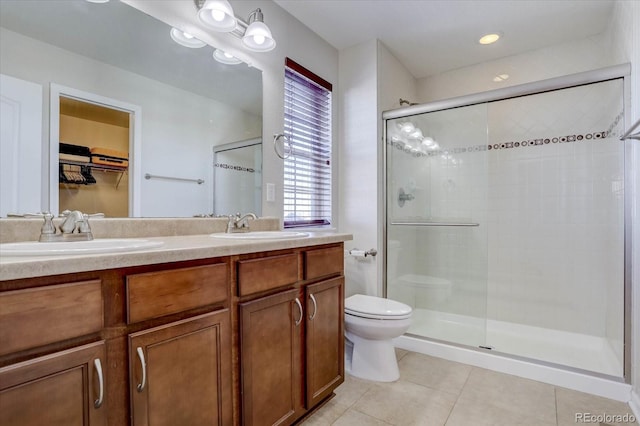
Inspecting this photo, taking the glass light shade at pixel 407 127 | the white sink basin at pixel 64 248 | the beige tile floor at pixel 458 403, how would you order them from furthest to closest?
the glass light shade at pixel 407 127, the beige tile floor at pixel 458 403, the white sink basin at pixel 64 248

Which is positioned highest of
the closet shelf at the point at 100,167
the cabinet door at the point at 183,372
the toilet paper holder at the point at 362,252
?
the closet shelf at the point at 100,167

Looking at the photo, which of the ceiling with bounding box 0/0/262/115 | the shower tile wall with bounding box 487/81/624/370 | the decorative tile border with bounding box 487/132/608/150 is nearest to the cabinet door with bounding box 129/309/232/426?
the ceiling with bounding box 0/0/262/115

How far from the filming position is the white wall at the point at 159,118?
3.85 feet

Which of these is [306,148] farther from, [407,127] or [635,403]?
[635,403]

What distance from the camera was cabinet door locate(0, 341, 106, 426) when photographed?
0.66 m

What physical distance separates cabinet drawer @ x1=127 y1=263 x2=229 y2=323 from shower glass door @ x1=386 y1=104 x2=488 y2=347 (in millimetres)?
1808

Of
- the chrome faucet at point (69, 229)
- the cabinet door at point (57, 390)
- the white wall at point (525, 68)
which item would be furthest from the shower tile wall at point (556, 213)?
the chrome faucet at point (69, 229)

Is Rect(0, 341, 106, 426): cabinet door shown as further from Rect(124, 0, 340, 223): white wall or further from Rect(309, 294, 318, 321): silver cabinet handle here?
Rect(124, 0, 340, 223): white wall

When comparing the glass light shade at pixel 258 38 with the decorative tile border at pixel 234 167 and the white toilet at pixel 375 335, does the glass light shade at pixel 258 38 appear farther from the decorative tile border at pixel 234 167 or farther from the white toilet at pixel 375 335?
the white toilet at pixel 375 335

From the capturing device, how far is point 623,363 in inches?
69.8

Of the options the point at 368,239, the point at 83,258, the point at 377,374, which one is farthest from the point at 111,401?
the point at 368,239

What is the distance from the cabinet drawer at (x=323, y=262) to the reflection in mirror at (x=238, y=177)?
1.94 ft

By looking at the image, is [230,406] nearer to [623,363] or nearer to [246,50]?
[246,50]

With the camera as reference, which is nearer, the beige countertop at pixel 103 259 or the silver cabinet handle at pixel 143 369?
the beige countertop at pixel 103 259
